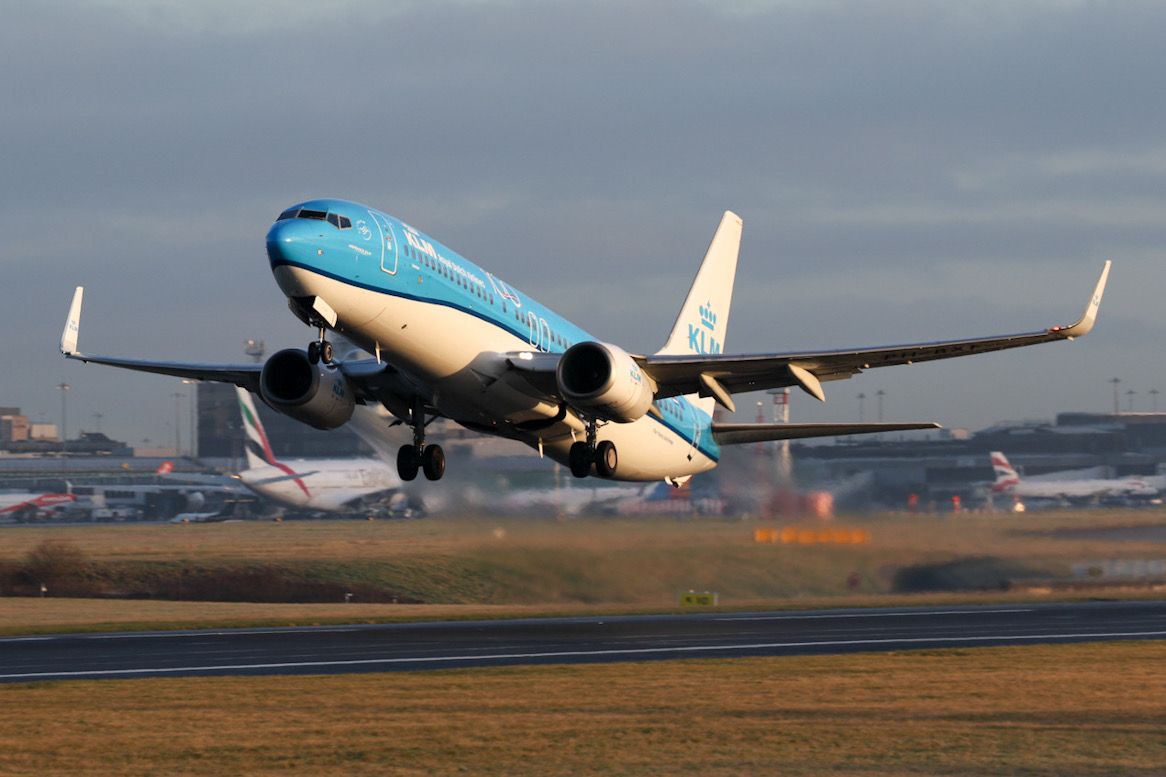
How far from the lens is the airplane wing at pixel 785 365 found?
3353cm

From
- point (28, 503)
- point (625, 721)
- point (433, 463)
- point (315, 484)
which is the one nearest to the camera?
point (625, 721)

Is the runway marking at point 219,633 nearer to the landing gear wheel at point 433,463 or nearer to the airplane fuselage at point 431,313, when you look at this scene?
the landing gear wheel at point 433,463

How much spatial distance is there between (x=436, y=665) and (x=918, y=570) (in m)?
25.2

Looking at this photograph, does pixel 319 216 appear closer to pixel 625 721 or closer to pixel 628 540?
pixel 625 721

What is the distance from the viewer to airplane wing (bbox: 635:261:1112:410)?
33.5 m

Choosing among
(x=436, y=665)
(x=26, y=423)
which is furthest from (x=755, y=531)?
(x=26, y=423)

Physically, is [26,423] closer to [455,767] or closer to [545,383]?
[545,383]

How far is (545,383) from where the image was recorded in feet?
107

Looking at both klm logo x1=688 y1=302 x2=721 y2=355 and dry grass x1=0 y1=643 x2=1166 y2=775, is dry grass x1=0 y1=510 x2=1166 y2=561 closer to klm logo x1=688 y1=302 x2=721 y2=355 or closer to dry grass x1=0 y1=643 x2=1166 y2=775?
klm logo x1=688 y1=302 x2=721 y2=355

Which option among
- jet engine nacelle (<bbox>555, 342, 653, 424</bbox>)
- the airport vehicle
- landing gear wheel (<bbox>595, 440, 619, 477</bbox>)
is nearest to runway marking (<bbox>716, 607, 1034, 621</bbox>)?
landing gear wheel (<bbox>595, 440, 619, 477</bbox>)

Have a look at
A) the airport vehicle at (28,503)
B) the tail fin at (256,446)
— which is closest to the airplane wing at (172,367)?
the tail fin at (256,446)

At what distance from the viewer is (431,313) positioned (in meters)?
29.8

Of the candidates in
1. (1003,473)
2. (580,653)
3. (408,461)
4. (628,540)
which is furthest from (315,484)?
(580,653)

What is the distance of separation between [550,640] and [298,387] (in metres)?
9.82
